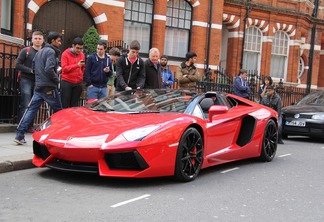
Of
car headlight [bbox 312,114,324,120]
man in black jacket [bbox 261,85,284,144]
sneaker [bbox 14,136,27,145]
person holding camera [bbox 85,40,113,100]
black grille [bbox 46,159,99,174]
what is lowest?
sneaker [bbox 14,136,27,145]

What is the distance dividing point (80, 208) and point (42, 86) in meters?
3.37

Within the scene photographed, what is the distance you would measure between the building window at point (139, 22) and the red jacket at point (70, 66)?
10146 mm

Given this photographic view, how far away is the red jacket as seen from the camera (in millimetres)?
8438

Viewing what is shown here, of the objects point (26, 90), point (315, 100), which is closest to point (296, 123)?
point (315, 100)

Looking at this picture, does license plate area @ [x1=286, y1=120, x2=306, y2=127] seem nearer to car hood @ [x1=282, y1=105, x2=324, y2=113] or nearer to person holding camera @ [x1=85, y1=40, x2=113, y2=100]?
car hood @ [x1=282, y1=105, x2=324, y2=113]

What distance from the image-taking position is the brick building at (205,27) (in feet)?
52.6

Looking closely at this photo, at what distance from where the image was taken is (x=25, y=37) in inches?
580

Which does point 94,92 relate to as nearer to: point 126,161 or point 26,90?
point 26,90

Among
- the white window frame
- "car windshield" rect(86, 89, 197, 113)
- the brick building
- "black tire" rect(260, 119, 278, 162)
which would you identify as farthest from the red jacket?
the white window frame

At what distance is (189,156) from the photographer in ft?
19.4

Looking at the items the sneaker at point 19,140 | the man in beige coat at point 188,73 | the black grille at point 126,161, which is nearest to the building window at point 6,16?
the man in beige coat at point 188,73

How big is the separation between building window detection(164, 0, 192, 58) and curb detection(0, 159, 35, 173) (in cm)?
1382

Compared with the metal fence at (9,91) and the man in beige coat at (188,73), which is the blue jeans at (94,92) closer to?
the metal fence at (9,91)

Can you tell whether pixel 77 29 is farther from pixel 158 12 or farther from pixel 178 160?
pixel 178 160
